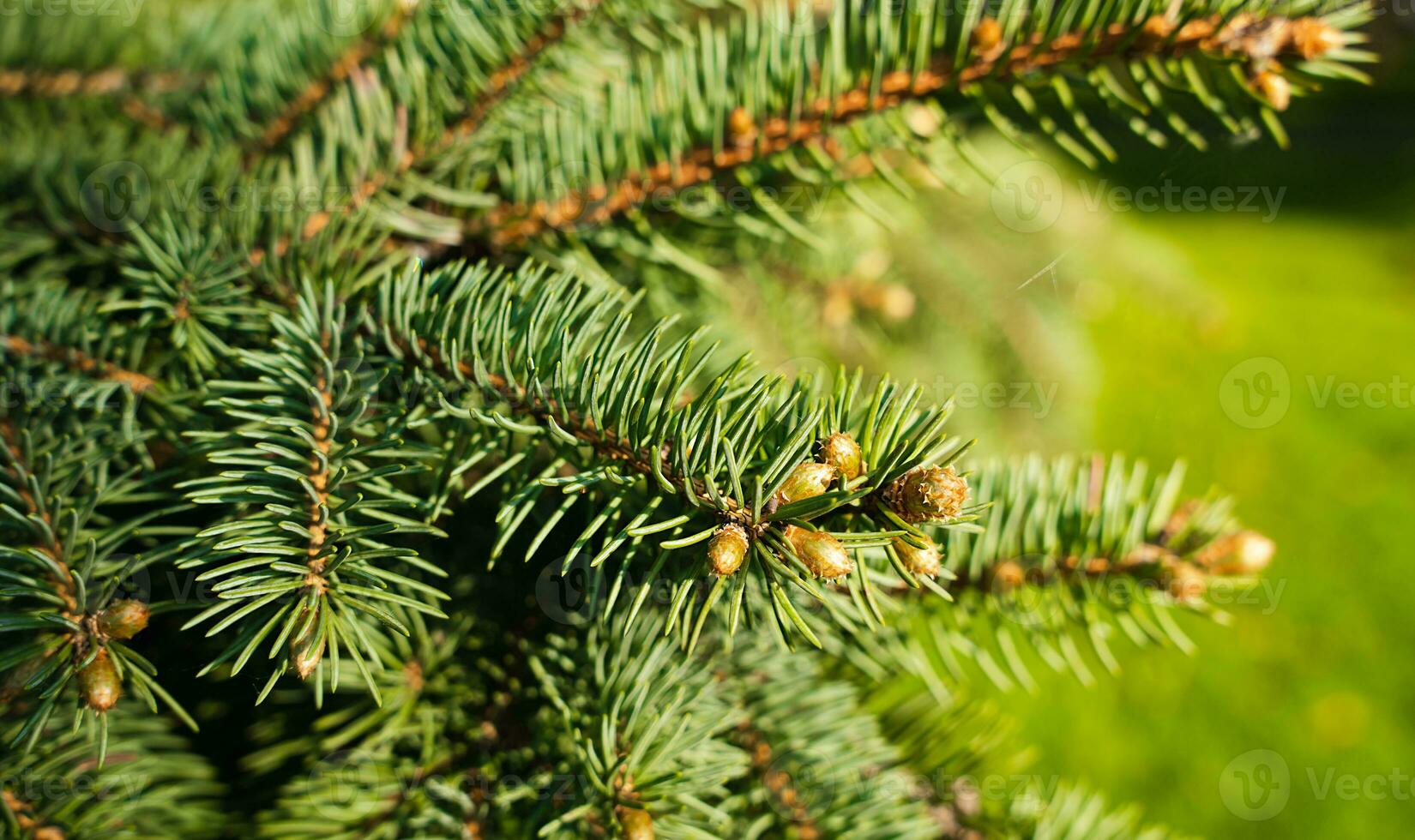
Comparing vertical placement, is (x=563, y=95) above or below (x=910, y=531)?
above

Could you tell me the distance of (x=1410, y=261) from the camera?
4.08m

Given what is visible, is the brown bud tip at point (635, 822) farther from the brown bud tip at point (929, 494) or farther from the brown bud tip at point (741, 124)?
the brown bud tip at point (741, 124)

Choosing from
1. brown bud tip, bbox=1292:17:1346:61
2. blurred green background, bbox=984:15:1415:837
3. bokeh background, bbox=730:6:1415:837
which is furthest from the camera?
blurred green background, bbox=984:15:1415:837

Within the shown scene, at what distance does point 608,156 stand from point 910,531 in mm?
367

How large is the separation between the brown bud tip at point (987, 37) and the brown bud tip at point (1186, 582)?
0.35 meters

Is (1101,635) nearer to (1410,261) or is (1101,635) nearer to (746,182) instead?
(746,182)

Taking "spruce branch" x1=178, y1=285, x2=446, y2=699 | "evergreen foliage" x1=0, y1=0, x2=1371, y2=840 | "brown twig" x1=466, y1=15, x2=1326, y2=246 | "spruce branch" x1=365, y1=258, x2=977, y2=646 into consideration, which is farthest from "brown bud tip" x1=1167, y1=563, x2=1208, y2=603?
"spruce branch" x1=178, y1=285, x2=446, y2=699

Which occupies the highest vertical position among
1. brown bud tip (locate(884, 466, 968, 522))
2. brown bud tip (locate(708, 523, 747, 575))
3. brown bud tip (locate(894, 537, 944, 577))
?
brown bud tip (locate(884, 466, 968, 522))

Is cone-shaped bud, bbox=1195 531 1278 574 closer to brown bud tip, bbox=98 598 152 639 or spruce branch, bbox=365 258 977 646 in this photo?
spruce branch, bbox=365 258 977 646

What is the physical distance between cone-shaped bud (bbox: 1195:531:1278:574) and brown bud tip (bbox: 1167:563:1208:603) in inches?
0.6

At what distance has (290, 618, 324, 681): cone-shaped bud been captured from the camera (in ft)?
1.23

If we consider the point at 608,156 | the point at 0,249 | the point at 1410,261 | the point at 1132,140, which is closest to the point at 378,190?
the point at 608,156

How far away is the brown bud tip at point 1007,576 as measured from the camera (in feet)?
1.85

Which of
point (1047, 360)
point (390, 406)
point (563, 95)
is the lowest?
point (390, 406)
